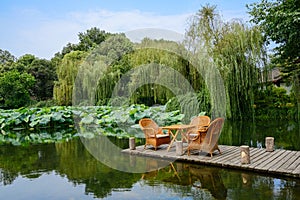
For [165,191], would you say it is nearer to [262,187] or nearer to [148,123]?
[262,187]

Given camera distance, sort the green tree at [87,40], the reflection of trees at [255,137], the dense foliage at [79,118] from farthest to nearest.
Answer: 1. the green tree at [87,40]
2. the dense foliage at [79,118]
3. the reflection of trees at [255,137]

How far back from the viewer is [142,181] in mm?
3869

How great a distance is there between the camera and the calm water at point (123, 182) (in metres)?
3.27

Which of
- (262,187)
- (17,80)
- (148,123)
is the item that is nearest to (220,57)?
(148,123)

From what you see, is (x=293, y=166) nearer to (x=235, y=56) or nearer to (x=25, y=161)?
(x=25, y=161)

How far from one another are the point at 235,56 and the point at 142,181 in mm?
6824

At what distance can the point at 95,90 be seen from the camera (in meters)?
14.2

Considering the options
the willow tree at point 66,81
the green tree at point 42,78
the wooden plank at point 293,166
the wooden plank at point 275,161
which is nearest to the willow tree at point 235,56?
the wooden plank at point 275,161

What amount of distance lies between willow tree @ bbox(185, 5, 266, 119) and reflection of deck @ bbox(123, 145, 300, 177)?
4248 mm

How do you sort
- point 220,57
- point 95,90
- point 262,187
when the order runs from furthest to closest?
point 95,90, point 220,57, point 262,187

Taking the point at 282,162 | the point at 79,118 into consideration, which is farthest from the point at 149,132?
the point at 79,118

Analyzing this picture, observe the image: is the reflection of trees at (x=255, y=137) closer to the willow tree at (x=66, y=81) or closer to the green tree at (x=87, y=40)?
the willow tree at (x=66, y=81)

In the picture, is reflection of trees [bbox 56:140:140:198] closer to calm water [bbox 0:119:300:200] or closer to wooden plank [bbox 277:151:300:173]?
calm water [bbox 0:119:300:200]

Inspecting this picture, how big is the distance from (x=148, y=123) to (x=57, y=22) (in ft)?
28.3
